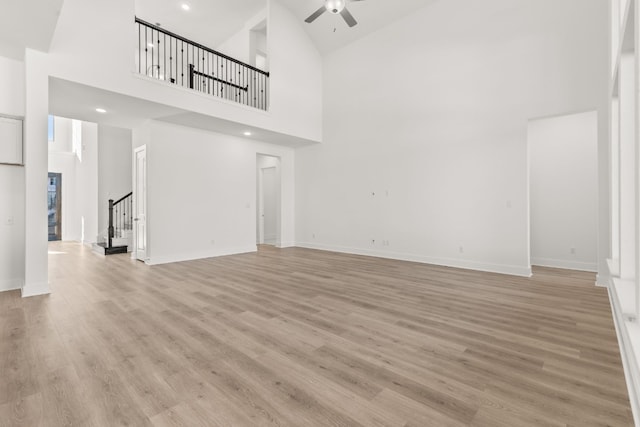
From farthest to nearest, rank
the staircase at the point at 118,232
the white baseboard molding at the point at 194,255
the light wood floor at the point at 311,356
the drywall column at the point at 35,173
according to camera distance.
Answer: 1. the staircase at the point at 118,232
2. the white baseboard molding at the point at 194,255
3. the drywall column at the point at 35,173
4. the light wood floor at the point at 311,356

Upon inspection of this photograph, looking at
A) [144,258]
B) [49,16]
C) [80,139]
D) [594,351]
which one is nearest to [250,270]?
[144,258]

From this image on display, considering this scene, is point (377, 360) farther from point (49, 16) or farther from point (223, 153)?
point (223, 153)

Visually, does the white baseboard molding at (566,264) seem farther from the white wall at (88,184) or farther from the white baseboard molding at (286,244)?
the white wall at (88,184)

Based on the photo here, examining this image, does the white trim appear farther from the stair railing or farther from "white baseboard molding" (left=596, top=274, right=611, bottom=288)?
"white baseboard molding" (left=596, top=274, right=611, bottom=288)

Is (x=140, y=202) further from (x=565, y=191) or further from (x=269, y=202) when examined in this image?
(x=565, y=191)

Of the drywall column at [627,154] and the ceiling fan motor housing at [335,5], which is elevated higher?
the ceiling fan motor housing at [335,5]

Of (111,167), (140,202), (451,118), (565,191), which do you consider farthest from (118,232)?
(565,191)

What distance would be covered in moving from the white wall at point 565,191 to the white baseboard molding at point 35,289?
822 cm

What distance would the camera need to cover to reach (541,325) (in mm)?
2846

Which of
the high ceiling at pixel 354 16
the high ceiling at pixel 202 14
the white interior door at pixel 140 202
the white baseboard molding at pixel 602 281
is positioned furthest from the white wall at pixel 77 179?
the white baseboard molding at pixel 602 281

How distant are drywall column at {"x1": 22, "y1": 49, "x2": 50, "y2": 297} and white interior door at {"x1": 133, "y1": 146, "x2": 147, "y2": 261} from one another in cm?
214

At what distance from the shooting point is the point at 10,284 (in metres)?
4.10

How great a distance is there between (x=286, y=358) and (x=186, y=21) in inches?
355

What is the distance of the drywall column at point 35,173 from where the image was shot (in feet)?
12.2
